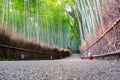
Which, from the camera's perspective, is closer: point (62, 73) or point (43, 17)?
point (62, 73)

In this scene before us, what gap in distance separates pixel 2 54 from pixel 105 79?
235 inches

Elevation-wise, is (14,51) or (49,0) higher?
(49,0)

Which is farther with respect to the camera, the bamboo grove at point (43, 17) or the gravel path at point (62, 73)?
the bamboo grove at point (43, 17)

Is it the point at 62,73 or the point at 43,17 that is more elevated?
the point at 43,17

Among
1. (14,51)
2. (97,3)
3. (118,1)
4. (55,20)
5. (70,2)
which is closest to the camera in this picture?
(118,1)

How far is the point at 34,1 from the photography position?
14.8 meters

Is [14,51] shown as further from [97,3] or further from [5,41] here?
[97,3]

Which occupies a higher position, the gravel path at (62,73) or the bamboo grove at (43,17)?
the bamboo grove at (43,17)

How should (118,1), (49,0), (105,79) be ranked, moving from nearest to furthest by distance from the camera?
(105,79), (118,1), (49,0)

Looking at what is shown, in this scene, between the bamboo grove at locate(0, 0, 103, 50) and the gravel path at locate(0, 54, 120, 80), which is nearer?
the gravel path at locate(0, 54, 120, 80)

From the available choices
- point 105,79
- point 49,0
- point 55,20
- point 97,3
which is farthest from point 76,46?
point 105,79

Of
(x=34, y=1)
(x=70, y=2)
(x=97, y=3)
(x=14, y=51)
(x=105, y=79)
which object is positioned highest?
(x=70, y=2)

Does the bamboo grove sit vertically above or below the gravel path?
above

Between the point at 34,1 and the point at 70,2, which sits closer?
the point at 34,1
